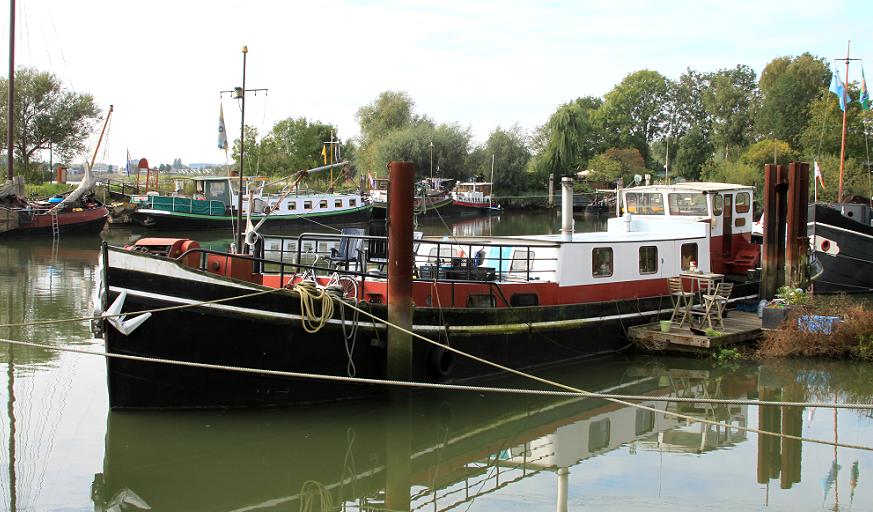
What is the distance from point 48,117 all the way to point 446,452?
5134 cm

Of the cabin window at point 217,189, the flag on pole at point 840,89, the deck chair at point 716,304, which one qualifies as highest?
the flag on pole at point 840,89

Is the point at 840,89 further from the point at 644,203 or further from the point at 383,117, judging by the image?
the point at 383,117

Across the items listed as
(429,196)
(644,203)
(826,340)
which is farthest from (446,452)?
(429,196)

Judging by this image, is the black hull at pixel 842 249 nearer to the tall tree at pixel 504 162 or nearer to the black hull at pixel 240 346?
the black hull at pixel 240 346

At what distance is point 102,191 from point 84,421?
139 ft

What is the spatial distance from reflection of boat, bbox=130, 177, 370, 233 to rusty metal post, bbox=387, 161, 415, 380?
29411 millimetres

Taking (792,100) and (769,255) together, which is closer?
(769,255)

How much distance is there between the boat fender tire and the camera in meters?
11.5

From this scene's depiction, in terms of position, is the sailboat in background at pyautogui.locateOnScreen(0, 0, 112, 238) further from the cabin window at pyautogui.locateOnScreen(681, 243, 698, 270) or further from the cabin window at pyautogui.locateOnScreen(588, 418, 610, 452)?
the cabin window at pyautogui.locateOnScreen(588, 418, 610, 452)

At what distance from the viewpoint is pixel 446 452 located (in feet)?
34.1

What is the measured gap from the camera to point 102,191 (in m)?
50.0

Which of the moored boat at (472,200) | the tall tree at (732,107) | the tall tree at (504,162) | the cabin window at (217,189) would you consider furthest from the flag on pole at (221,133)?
the tall tree at (732,107)

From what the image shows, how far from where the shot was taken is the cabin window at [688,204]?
16.5 metres

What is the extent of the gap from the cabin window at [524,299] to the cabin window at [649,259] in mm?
2550
